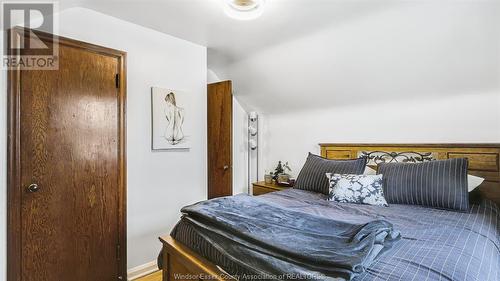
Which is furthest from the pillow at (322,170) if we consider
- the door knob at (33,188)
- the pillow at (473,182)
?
the door knob at (33,188)

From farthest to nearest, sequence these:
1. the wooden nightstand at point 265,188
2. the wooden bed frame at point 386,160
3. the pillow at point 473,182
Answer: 1. the wooden nightstand at point 265,188
2. the pillow at point 473,182
3. the wooden bed frame at point 386,160

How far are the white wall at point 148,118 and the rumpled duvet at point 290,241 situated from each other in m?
0.92

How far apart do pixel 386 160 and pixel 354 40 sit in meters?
1.30

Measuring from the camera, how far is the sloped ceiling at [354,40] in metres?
1.93

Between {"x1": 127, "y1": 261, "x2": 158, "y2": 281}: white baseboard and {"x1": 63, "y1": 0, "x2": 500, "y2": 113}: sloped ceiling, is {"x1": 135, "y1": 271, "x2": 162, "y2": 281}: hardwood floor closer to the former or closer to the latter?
{"x1": 127, "y1": 261, "x2": 158, "y2": 281}: white baseboard

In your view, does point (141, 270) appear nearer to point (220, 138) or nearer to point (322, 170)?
point (220, 138)

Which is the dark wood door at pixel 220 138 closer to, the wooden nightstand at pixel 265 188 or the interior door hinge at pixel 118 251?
the wooden nightstand at pixel 265 188

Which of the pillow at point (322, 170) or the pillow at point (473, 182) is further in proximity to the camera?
the pillow at point (322, 170)

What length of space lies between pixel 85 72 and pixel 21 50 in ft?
1.28

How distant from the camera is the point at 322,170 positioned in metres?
2.60

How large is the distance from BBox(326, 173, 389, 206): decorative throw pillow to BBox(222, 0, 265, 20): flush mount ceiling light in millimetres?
1516

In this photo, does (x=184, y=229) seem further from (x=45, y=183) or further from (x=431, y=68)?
(x=431, y=68)

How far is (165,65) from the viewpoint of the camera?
8.37 feet

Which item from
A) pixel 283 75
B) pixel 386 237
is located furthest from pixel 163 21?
pixel 386 237
